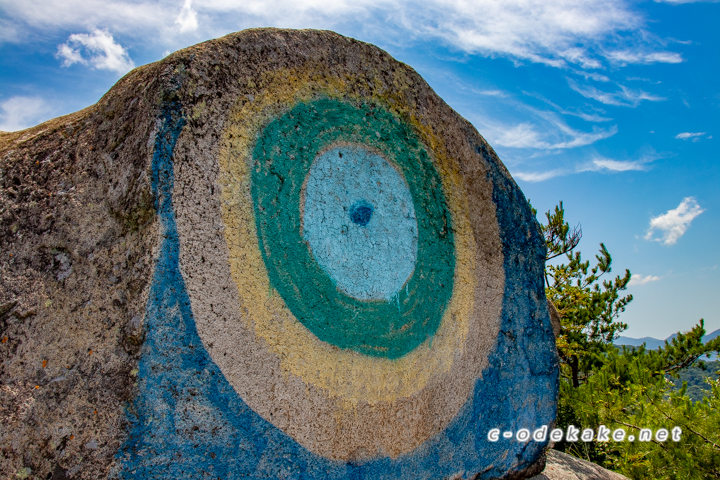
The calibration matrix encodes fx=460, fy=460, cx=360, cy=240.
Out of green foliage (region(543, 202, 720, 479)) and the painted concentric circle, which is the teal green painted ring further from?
green foliage (region(543, 202, 720, 479))

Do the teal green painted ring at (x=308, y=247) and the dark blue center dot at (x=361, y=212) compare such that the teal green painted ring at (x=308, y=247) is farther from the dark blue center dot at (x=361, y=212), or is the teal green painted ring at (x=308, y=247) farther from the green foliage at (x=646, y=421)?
the green foliage at (x=646, y=421)

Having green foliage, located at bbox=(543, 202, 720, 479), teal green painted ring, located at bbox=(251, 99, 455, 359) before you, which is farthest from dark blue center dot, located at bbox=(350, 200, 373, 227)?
green foliage, located at bbox=(543, 202, 720, 479)

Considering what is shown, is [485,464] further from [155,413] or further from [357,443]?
[155,413]

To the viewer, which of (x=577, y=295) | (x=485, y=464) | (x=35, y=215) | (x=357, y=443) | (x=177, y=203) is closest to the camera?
(x=177, y=203)

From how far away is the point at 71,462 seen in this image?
1.39m

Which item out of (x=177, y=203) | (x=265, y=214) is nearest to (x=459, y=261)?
(x=265, y=214)

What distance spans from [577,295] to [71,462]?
18.8 ft

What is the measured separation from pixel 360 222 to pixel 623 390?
367cm

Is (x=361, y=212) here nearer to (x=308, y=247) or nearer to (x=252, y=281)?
(x=308, y=247)

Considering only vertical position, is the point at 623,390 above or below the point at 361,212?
below

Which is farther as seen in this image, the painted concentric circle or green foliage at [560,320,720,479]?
green foliage at [560,320,720,479]

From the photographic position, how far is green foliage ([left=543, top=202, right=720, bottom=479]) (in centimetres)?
289

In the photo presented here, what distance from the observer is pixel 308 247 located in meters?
1.85

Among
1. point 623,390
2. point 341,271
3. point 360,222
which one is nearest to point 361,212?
point 360,222
